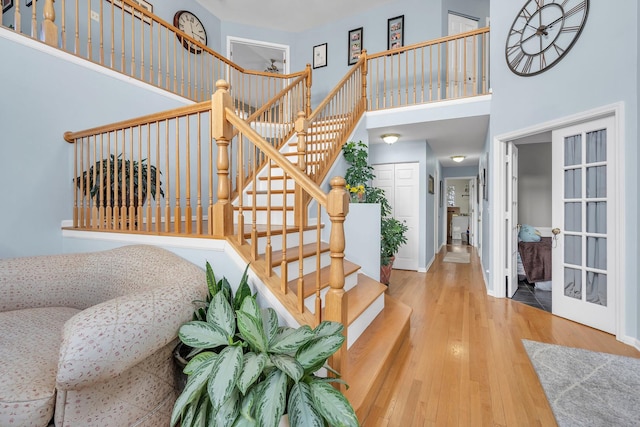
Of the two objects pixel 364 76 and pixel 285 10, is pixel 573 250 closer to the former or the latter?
pixel 364 76

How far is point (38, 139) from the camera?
245 centimetres

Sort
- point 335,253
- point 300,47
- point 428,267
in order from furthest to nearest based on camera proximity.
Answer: point 300,47 → point 428,267 → point 335,253

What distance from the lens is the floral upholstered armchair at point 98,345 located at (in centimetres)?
100

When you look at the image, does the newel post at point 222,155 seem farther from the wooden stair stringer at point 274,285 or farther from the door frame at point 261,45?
the door frame at point 261,45

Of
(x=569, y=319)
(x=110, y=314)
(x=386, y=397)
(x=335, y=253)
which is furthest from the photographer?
(x=569, y=319)

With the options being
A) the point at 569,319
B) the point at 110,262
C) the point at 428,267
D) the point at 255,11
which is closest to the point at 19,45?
the point at 110,262

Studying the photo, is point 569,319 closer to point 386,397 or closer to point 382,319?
point 382,319

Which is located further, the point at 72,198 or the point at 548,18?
the point at 548,18

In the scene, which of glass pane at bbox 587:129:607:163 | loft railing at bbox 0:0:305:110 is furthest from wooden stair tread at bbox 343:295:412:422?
loft railing at bbox 0:0:305:110

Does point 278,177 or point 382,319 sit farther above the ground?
point 278,177

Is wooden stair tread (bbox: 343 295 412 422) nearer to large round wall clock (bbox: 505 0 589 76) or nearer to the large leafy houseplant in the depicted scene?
the large leafy houseplant

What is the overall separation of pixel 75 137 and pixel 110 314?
2258mm

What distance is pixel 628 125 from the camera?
7.61 ft

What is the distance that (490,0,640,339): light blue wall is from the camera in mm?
Answer: 2285
